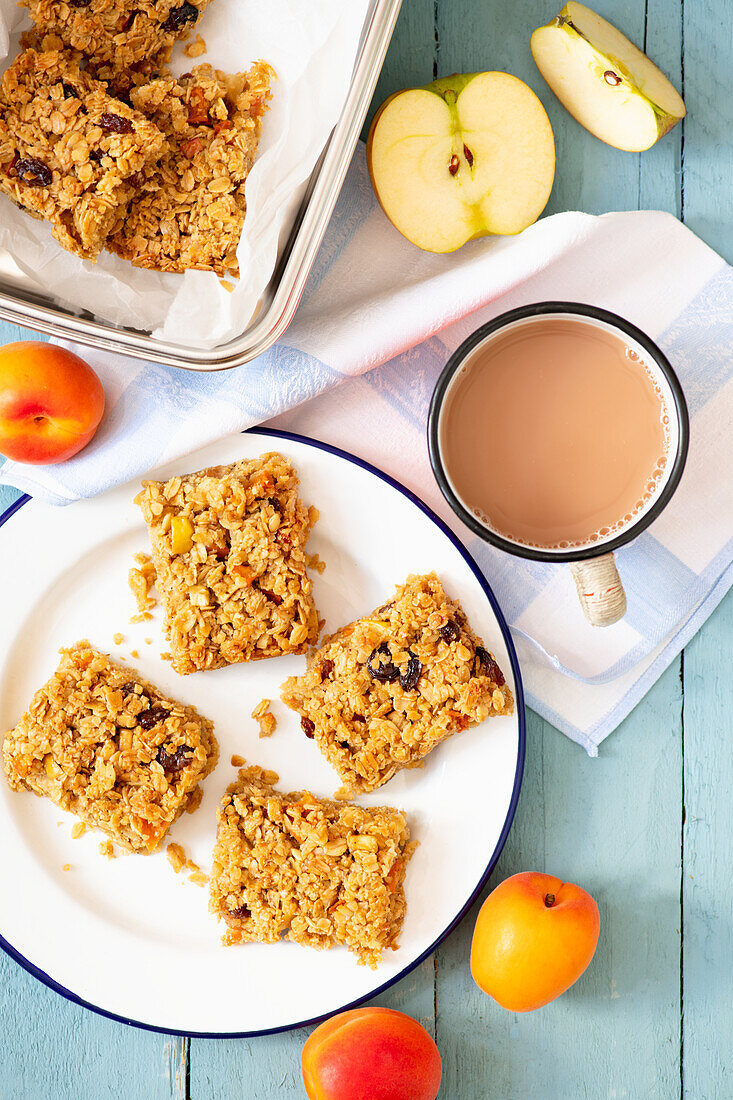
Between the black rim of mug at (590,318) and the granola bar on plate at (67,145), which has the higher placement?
the granola bar on plate at (67,145)

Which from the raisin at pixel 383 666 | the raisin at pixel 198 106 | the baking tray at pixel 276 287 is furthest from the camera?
the raisin at pixel 383 666

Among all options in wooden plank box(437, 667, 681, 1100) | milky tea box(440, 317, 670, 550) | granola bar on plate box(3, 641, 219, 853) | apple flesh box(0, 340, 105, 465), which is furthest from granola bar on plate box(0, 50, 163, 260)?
wooden plank box(437, 667, 681, 1100)

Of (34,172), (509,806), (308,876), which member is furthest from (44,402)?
(509,806)

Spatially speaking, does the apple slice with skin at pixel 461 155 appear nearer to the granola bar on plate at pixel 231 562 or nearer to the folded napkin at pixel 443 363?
the folded napkin at pixel 443 363

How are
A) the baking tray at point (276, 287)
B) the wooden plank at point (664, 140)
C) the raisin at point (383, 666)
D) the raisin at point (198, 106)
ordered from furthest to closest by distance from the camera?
the wooden plank at point (664, 140) → the raisin at point (383, 666) → the raisin at point (198, 106) → the baking tray at point (276, 287)

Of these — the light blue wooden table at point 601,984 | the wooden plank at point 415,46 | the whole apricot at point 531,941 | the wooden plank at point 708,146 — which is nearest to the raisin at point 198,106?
the wooden plank at point 415,46

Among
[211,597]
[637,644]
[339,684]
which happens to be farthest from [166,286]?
[637,644]

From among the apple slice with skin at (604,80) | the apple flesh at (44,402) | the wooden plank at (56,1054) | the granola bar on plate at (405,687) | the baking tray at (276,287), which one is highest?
the apple slice with skin at (604,80)

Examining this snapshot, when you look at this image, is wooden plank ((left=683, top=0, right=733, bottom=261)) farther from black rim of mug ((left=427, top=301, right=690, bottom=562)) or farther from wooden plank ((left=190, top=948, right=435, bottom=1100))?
wooden plank ((left=190, top=948, right=435, bottom=1100))
